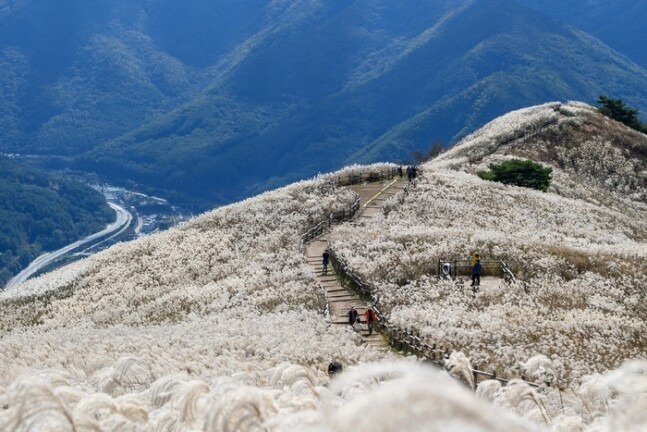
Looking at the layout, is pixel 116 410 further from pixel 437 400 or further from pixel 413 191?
pixel 413 191

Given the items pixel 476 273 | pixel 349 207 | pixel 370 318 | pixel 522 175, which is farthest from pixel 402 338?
pixel 522 175

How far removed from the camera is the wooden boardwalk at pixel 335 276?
2822 cm

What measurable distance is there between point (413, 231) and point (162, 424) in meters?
33.1

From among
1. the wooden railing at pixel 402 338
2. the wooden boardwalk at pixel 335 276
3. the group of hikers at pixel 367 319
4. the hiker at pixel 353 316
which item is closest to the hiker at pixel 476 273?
the wooden railing at pixel 402 338

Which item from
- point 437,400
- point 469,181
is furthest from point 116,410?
point 469,181

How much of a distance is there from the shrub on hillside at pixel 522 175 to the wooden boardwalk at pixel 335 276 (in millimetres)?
6988

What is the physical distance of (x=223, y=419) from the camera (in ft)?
21.5

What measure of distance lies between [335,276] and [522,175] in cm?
2688

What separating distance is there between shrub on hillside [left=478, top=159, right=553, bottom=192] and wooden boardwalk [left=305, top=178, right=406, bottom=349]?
6.99 metres

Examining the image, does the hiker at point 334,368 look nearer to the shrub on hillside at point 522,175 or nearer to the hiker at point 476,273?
the hiker at point 476,273

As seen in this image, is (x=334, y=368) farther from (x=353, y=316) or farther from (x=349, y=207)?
(x=349, y=207)

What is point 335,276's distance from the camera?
A: 35.3 m

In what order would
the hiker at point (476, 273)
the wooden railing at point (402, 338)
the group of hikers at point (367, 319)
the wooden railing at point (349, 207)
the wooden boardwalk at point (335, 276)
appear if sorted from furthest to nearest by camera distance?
the wooden railing at point (349, 207)
the hiker at point (476, 273)
the wooden boardwalk at point (335, 276)
the group of hikers at point (367, 319)
the wooden railing at point (402, 338)

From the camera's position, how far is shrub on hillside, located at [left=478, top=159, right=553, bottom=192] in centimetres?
5723
